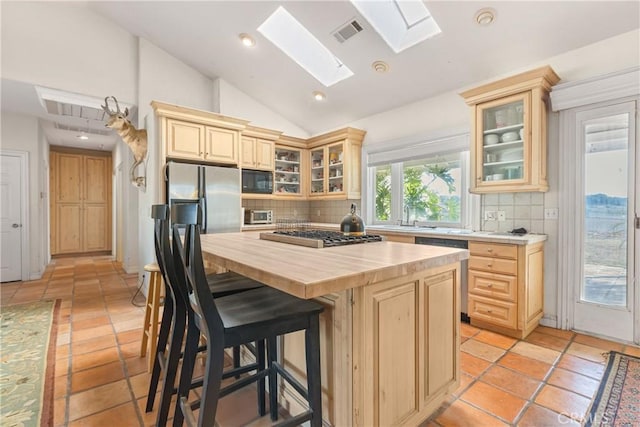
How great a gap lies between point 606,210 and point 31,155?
24.9 feet

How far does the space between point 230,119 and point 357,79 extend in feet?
5.72

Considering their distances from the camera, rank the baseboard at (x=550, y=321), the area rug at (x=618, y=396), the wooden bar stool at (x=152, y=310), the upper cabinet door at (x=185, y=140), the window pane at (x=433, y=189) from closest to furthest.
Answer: the area rug at (x=618, y=396)
the wooden bar stool at (x=152, y=310)
the baseboard at (x=550, y=321)
the upper cabinet door at (x=185, y=140)
the window pane at (x=433, y=189)

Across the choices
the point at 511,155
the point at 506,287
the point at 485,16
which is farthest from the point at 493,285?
the point at 485,16

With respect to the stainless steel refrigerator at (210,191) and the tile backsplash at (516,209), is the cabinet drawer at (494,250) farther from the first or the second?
the stainless steel refrigerator at (210,191)

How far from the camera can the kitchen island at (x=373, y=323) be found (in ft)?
3.69

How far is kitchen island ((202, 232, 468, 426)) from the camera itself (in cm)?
112

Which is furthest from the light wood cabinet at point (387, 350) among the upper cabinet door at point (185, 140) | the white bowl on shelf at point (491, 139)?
the upper cabinet door at point (185, 140)

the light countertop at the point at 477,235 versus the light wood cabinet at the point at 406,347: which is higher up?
the light countertop at the point at 477,235

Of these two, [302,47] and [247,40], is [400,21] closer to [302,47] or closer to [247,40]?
[302,47]

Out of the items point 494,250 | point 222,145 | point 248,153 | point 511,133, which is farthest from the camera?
point 248,153

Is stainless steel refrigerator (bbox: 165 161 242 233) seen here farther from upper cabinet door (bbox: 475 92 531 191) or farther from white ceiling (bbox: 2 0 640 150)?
upper cabinet door (bbox: 475 92 531 191)

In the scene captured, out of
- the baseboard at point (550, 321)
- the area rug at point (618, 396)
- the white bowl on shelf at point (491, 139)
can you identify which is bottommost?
the area rug at point (618, 396)

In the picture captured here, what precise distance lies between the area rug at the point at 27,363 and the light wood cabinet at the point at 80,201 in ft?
14.0

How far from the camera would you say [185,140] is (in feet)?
12.0
